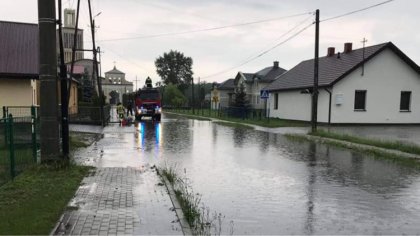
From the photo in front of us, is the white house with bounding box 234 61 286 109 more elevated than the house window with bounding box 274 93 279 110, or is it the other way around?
the white house with bounding box 234 61 286 109

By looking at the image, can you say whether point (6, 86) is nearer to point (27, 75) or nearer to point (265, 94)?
point (27, 75)

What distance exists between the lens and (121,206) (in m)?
7.25

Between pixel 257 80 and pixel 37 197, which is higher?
pixel 257 80

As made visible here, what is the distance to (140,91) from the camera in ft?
127

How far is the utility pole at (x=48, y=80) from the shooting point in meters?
10.2

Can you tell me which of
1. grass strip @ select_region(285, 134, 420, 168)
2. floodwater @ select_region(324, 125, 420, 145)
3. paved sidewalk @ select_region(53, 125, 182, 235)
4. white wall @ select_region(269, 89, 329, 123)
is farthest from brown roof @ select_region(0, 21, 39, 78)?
white wall @ select_region(269, 89, 329, 123)

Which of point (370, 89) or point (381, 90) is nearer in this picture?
point (370, 89)

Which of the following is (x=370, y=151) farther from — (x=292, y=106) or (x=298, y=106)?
(x=292, y=106)

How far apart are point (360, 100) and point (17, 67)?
77.5 feet

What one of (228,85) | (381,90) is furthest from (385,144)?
(228,85)

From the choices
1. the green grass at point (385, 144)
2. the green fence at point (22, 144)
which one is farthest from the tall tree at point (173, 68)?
the green fence at point (22, 144)

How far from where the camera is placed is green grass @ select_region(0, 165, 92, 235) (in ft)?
19.3

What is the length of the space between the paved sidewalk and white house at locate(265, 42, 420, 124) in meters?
23.3

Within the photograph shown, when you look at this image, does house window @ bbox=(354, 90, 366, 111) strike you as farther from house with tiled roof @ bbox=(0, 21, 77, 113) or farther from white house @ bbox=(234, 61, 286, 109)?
white house @ bbox=(234, 61, 286, 109)
